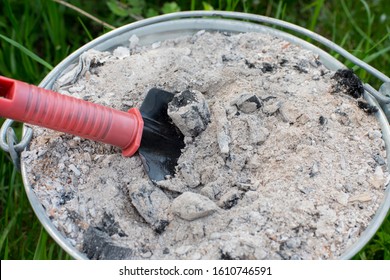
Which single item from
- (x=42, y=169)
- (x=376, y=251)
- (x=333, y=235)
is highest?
(x=333, y=235)

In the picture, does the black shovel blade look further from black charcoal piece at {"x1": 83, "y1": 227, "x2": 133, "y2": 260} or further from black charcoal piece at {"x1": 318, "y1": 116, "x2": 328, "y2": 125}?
black charcoal piece at {"x1": 318, "y1": 116, "x2": 328, "y2": 125}

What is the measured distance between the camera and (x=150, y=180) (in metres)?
0.97

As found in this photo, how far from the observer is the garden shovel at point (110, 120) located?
858 mm

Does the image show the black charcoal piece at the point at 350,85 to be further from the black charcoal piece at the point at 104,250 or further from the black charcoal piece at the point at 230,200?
the black charcoal piece at the point at 104,250

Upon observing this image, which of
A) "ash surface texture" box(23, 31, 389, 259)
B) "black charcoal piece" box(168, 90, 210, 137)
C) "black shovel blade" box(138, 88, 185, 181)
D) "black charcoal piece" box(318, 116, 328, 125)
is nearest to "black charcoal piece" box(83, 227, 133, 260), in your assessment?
"ash surface texture" box(23, 31, 389, 259)

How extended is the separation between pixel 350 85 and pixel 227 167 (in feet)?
0.96

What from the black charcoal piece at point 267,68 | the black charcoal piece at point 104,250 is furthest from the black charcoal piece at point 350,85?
the black charcoal piece at point 104,250

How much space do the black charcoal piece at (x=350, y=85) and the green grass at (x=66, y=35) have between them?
8.9 inches

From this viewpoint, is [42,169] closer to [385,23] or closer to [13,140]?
[13,140]

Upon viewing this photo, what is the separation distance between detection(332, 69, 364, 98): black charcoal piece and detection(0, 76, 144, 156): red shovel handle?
0.38 meters

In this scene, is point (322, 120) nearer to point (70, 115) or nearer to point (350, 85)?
point (350, 85)

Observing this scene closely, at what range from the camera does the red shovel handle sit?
85cm

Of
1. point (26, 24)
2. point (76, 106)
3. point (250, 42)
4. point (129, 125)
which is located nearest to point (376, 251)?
point (250, 42)

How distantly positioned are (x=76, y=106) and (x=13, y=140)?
0.15 metres
